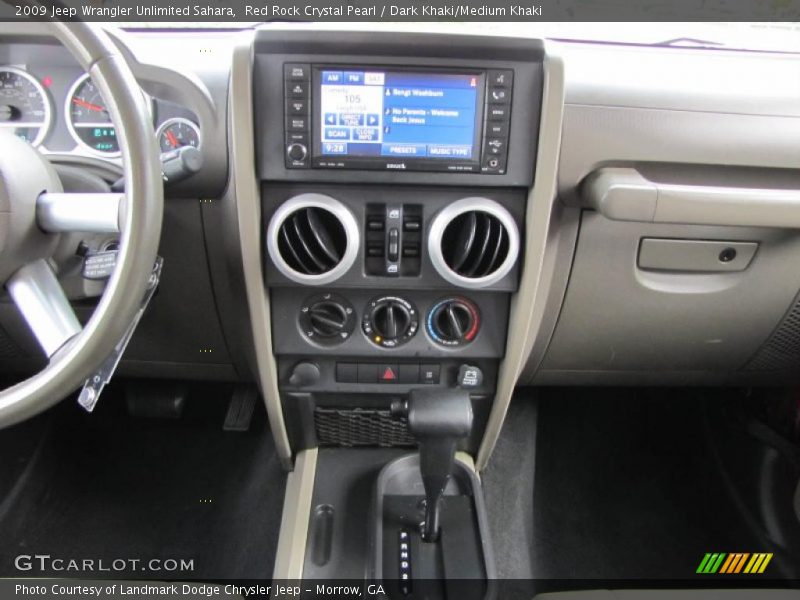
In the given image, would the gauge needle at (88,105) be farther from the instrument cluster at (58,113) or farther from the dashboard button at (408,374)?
the dashboard button at (408,374)

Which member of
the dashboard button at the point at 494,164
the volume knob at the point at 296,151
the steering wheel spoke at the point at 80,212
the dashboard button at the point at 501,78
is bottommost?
the steering wheel spoke at the point at 80,212

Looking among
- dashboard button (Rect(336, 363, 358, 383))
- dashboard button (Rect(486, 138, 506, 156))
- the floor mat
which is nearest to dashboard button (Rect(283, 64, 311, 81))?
dashboard button (Rect(486, 138, 506, 156))

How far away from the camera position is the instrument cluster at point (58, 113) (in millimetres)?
1064

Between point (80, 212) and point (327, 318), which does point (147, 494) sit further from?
point (80, 212)

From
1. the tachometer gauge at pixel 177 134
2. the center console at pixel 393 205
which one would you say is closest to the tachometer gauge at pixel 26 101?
the tachometer gauge at pixel 177 134

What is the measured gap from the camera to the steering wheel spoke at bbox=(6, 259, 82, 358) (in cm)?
79

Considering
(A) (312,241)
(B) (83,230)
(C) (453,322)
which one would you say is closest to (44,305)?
(B) (83,230)

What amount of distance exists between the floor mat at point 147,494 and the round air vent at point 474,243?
0.83 meters

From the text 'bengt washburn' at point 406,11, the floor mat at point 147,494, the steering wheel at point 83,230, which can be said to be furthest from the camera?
the floor mat at point 147,494

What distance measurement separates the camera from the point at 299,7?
1.05 m

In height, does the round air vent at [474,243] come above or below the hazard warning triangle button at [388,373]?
above

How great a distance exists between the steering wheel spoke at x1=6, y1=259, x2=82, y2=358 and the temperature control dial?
352 mm

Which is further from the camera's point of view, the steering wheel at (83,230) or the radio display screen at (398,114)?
the radio display screen at (398,114)

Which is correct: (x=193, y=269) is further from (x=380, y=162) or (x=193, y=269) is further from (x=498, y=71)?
(x=498, y=71)
